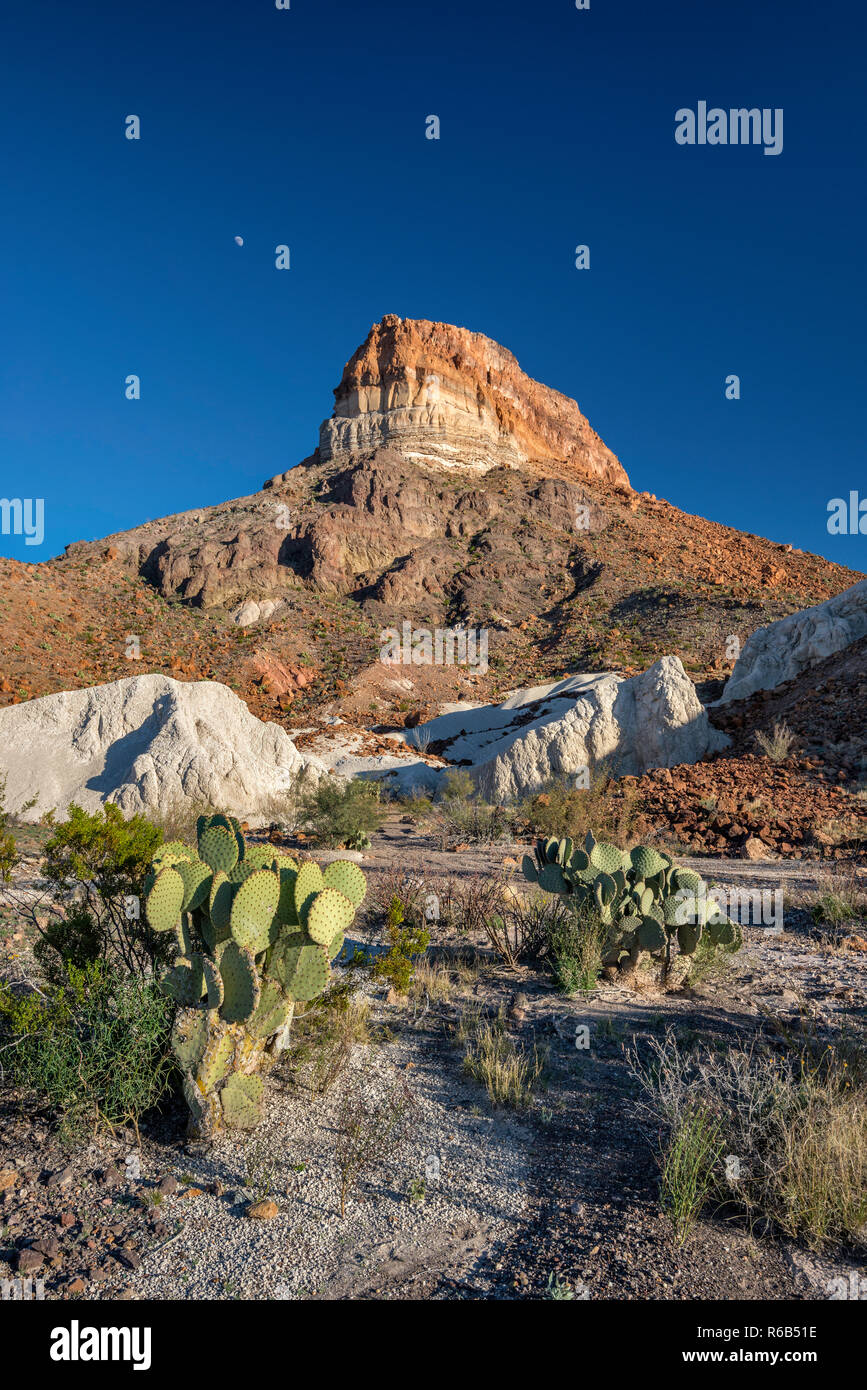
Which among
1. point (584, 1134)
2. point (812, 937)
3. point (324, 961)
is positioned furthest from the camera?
point (812, 937)

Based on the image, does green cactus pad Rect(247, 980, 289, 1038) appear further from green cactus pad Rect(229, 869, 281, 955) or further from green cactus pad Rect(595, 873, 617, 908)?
green cactus pad Rect(595, 873, 617, 908)

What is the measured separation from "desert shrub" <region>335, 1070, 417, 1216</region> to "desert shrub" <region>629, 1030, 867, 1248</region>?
1.20 meters

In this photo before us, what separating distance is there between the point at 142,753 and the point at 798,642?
50.1ft

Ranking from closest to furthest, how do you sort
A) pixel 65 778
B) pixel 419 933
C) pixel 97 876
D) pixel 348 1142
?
pixel 348 1142 < pixel 97 876 < pixel 419 933 < pixel 65 778

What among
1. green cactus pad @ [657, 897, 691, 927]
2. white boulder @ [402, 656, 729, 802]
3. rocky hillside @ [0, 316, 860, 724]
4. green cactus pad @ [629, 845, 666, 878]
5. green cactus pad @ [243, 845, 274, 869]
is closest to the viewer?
green cactus pad @ [243, 845, 274, 869]

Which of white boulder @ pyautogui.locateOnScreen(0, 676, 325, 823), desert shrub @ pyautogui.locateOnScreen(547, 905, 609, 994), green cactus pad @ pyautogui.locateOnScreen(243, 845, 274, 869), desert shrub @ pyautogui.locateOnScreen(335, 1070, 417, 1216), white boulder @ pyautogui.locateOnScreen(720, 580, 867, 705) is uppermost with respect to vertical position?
white boulder @ pyautogui.locateOnScreen(720, 580, 867, 705)

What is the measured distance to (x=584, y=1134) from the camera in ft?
11.2

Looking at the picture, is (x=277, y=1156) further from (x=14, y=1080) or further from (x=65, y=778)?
(x=65, y=778)

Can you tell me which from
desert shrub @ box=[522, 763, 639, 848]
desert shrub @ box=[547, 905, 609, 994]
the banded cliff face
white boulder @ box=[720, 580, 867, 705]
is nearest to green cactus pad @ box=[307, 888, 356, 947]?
desert shrub @ box=[547, 905, 609, 994]

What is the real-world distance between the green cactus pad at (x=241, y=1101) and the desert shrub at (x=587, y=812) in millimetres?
7378

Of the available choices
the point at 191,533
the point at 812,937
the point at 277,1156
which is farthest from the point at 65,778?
the point at 191,533

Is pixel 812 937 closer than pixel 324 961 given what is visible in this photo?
No

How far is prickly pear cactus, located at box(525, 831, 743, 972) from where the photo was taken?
16.9 ft
